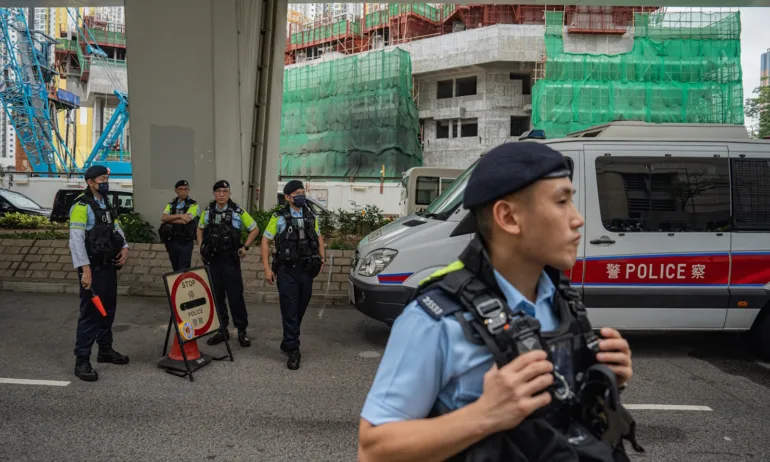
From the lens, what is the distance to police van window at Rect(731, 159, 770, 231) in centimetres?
614

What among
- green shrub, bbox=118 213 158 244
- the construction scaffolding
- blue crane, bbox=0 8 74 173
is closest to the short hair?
green shrub, bbox=118 213 158 244

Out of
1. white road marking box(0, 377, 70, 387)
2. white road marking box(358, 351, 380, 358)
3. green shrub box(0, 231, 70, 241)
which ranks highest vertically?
green shrub box(0, 231, 70, 241)

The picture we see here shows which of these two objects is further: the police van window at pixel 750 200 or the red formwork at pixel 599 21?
the red formwork at pixel 599 21

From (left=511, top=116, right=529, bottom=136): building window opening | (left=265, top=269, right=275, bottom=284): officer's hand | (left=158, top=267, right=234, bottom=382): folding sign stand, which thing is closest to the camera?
(left=158, top=267, right=234, bottom=382): folding sign stand

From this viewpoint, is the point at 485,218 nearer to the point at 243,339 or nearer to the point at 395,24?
the point at 243,339

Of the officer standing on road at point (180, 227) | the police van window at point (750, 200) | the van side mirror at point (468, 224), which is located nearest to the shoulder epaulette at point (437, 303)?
the van side mirror at point (468, 224)

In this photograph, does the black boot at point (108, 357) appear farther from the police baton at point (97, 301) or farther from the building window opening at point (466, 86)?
the building window opening at point (466, 86)

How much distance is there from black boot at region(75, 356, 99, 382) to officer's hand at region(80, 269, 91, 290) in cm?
68

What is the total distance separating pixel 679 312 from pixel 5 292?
1006cm

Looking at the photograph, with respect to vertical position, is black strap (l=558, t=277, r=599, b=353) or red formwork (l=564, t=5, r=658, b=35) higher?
red formwork (l=564, t=5, r=658, b=35)

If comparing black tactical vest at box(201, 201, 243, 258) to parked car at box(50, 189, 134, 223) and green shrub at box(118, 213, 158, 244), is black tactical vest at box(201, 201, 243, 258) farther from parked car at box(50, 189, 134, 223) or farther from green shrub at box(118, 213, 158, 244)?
parked car at box(50, 189, 134, 223)

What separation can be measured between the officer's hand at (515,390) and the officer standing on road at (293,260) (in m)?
4.83

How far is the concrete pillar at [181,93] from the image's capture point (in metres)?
10.9

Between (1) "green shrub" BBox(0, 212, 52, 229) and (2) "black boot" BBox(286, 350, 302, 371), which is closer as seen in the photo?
(2) "black boot" BBox(286, 350, 302, 371)
